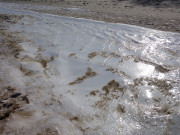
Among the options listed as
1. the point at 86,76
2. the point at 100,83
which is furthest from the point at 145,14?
the point at 100,83

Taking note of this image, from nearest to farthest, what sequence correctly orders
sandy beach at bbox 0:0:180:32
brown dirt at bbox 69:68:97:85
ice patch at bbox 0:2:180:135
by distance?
ice patch at bbox 0:2:180:135, brown dirt at bbox 69:68:97:85, sandy beach at bbox 0:0:180:32

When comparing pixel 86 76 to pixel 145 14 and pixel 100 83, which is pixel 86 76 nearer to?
pixel 100 83

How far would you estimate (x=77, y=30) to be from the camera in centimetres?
546

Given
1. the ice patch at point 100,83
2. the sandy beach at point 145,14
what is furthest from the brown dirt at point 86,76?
the sandy beach at point 145,14

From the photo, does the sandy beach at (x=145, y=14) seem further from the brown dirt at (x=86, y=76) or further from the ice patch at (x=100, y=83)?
the brown dirt at (x=86, y=76)

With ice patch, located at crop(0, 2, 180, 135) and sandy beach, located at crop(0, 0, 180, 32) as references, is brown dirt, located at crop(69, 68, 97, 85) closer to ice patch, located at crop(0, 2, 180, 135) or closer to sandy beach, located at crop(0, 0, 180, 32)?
ice patch, located at crop(0, 2, 180, 135)

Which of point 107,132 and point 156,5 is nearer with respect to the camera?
point 107,132

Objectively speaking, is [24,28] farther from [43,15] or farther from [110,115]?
[110,115]

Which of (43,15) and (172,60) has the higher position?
(43,15)

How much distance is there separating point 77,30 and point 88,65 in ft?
7.28

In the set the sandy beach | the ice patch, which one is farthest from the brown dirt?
the sandy beach

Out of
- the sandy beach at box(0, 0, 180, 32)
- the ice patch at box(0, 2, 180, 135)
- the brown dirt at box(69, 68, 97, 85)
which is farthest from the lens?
the sandy beach at box(0, 0, 180, 32)

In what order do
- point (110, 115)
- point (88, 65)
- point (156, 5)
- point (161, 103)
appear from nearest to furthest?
point (110, 115) < point (161, 103) < point (88, 65) < point (156, 5)

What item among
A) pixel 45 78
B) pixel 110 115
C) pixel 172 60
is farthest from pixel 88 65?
pixel 172 60
